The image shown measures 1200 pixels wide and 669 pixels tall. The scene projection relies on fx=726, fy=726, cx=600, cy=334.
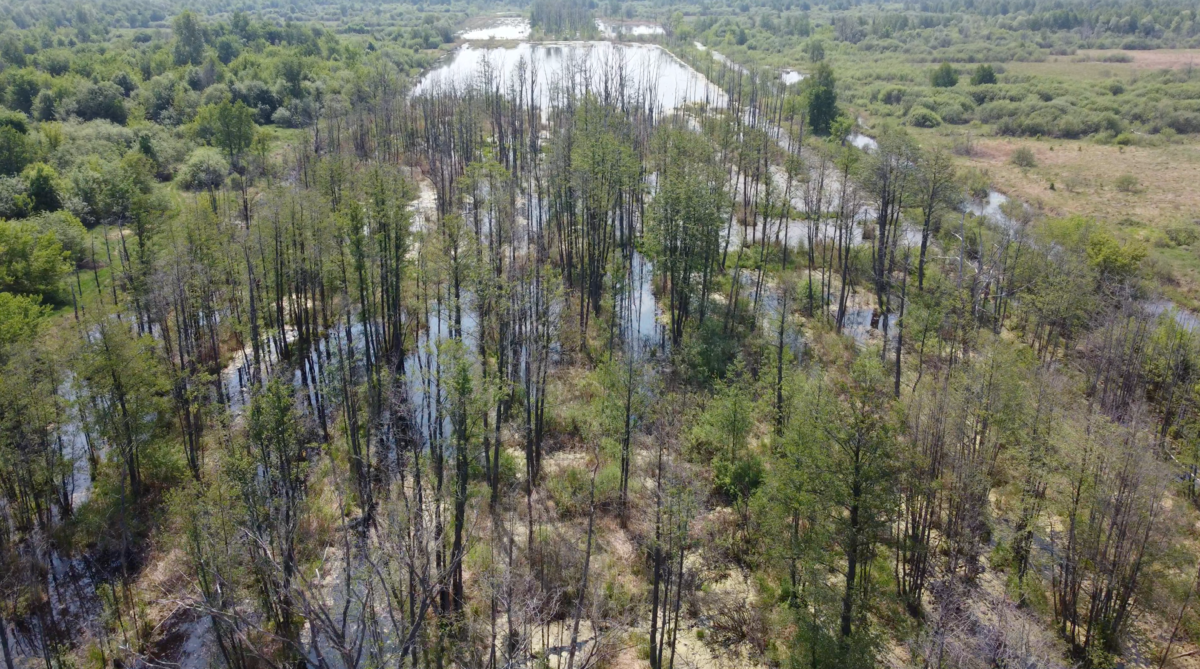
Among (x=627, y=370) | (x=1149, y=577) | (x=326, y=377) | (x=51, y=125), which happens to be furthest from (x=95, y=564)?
(x=51, y=125)

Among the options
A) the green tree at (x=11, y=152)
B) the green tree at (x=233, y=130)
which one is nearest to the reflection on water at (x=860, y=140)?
the green tree at (x=233, y=130)

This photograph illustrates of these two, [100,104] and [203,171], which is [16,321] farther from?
[100,104]

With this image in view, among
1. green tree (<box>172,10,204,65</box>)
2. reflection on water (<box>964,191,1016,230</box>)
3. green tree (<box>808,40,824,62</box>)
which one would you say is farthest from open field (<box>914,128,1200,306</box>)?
green tree (<box>172,10,204,65</box>)

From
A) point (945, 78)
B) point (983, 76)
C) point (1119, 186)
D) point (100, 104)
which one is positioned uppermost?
point (983, 76)

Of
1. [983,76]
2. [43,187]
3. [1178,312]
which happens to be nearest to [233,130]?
[43,187]

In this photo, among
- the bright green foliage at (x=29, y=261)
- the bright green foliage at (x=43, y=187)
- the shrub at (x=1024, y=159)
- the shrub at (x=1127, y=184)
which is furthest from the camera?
the shrub at (x=1024, y=159)

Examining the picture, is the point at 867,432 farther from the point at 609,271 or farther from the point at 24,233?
the point at 24,233

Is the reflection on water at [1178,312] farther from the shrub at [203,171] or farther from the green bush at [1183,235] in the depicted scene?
the shrub at [203,171]
